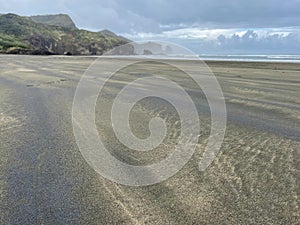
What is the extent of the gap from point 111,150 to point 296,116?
3758 mm

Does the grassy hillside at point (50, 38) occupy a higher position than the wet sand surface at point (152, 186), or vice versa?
the wet sand surface at point (152, 186)

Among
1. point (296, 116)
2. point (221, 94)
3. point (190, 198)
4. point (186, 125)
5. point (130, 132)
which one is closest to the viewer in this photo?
point (190, 198)

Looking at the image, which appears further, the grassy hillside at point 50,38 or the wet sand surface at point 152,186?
the grassy hillside at point 50,38

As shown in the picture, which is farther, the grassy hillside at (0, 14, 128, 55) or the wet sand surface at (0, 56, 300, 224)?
the grassy hillside at (0, 14, 128, 55)

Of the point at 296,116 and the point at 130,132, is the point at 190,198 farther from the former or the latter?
the point at 296,116

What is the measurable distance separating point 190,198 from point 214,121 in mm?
2903

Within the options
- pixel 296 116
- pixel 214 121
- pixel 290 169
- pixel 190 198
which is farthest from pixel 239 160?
pixel 296 116

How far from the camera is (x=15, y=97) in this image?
26.7ft

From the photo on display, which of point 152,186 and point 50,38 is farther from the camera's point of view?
point 50,38

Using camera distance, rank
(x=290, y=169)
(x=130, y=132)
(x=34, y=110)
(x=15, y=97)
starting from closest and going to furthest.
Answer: (x=290, y=169) < (x=130, y=132) < (x=34, y=110) < (x=15, y=97)

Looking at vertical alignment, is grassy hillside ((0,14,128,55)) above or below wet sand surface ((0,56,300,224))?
below

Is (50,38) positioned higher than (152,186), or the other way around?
(152,186)

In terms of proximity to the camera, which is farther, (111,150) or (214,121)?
(214,121)

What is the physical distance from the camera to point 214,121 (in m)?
5.48
